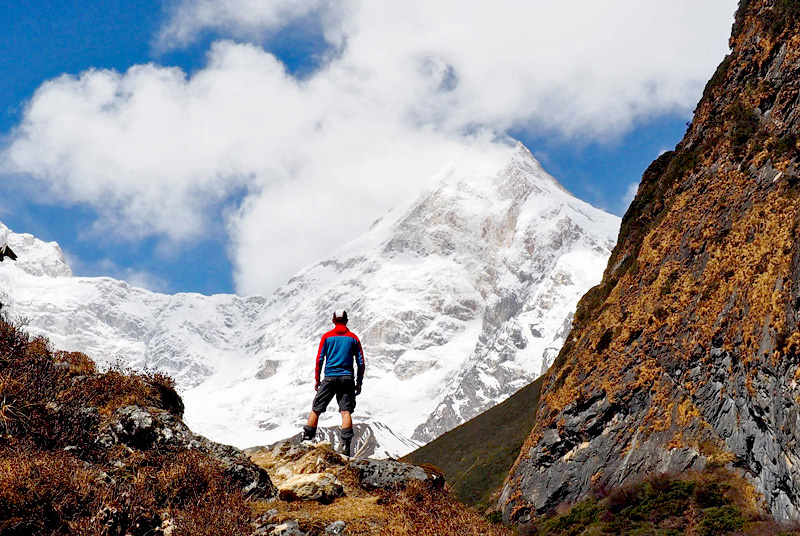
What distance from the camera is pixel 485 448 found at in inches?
2889

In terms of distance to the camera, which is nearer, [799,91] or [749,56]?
[799,91]

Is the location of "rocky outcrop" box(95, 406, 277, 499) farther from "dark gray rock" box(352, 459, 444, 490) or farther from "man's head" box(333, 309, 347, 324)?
"man's head" box(333, 309, 347, 324)

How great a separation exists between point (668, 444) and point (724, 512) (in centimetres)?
568

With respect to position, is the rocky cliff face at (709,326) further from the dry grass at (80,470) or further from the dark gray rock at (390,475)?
the dry grass at (80,470)

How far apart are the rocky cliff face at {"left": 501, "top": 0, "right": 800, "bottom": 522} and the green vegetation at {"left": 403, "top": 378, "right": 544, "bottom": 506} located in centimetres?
2602

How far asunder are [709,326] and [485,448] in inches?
2086

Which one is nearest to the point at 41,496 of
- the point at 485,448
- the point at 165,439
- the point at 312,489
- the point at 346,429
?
the point at 165,439

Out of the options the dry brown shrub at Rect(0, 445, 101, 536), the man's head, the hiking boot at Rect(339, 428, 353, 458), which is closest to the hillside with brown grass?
the dry brown shrub at Rect(0, 445, 101, 536)

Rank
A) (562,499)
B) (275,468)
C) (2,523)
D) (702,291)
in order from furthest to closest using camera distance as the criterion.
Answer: (562,499) < (702,291) < (275,468) < (2,523)

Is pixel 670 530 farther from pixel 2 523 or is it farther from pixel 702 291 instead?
pixel 2 523

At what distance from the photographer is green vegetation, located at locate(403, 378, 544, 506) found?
2483 inches

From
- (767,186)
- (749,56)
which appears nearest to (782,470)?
(767,186)

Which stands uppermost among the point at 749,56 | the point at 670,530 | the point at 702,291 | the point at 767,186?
the point at 749,56

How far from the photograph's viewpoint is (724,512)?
18.8 m
